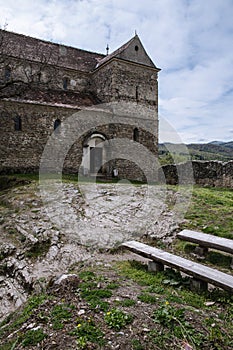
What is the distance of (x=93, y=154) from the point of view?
20.2 metres

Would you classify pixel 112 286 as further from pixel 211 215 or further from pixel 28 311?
pixel 211 215

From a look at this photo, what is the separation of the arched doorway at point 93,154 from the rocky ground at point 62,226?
22.2 ft

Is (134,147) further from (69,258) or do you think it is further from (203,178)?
(69,258)

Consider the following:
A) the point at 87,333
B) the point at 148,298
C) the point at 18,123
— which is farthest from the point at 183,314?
the point at 18,123

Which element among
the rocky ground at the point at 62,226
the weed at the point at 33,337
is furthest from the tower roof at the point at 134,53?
the weed at the point at 33,337

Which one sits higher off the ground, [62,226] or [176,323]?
[62,226]

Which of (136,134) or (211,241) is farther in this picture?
(136,134)

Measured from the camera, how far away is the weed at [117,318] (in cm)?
385

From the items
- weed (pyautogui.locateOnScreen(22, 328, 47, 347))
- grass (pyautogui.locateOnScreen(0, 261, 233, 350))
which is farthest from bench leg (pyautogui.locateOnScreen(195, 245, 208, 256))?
weed (pyautogui.locateOnScreen(22, 328, 47, 347))

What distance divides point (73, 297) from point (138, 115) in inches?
728

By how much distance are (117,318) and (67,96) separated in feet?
61.6

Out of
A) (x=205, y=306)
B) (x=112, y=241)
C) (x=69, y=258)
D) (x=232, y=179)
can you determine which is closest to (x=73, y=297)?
(x=205, y=306)

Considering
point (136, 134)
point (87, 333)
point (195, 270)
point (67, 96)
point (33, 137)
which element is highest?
point (67, 96)

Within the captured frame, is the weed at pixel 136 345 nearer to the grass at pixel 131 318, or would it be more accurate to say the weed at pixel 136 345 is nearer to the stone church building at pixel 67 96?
the grass at pixel 131 318
